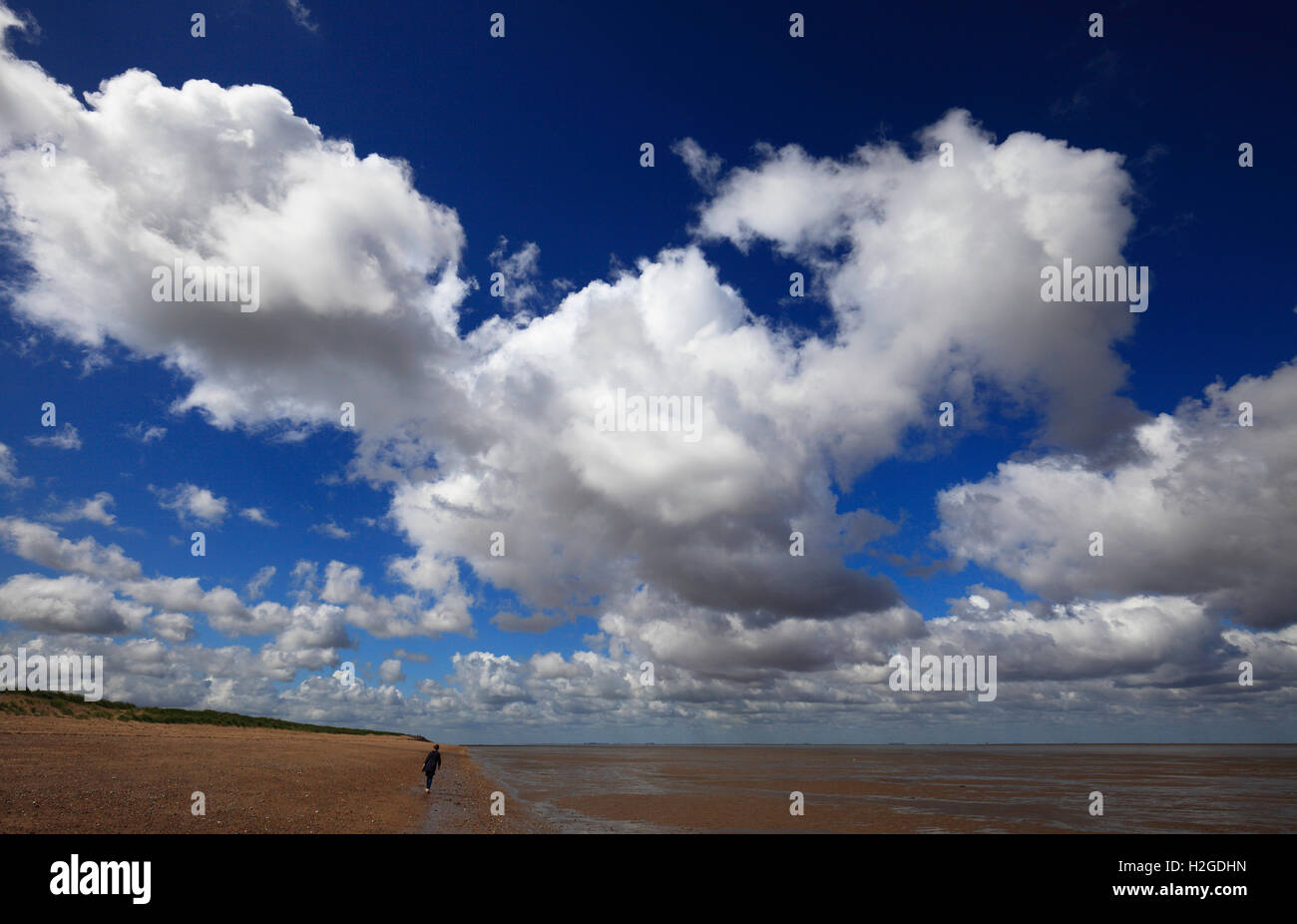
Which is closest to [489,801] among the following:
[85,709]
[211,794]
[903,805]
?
[211,794]

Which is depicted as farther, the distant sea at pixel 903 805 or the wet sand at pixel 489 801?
the distant sea at pixel 903 805

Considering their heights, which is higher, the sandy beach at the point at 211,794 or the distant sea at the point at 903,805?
the sandy beach at the point at 211,794

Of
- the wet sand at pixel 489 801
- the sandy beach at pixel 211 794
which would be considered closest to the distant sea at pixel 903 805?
the wet sand at pixel 489 801

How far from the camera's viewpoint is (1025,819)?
34594mm

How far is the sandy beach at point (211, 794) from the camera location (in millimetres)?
21328

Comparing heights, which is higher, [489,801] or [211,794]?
[211,794]

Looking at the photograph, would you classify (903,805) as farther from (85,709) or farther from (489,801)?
(85,709)

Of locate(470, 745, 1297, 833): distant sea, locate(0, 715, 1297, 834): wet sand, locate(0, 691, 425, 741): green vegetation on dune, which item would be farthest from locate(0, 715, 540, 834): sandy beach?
locate(0, 691, 425, 741): green vegetation on dune

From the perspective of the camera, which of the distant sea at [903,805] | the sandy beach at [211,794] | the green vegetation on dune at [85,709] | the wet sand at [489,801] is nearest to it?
the sandy beach at [211,794]

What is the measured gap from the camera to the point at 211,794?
2805 centimetres

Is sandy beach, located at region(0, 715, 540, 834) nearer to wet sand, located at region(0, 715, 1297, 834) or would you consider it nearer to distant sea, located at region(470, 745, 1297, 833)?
wet sand, located at region(0, 715, 1297, 834)

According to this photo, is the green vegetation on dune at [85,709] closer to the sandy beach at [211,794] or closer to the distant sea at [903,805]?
the sandy beach at [211,794]
